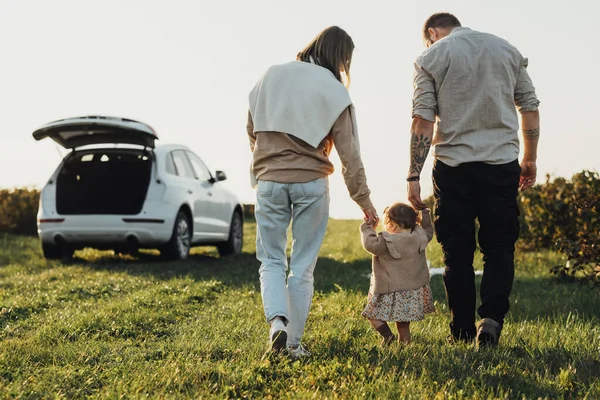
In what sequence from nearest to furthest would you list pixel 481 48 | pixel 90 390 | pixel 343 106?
pixel 90 390 < pixel 343 106 < pixel 481 48

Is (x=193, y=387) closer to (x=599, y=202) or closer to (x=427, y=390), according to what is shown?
(x=427, y=390)

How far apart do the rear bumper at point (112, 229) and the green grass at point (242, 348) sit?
5.94 feet

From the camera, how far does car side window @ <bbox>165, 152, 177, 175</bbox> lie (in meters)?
11.8

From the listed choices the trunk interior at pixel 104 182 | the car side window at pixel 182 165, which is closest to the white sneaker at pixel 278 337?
the trunk interior at pixel 104 182

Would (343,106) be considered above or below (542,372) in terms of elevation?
above

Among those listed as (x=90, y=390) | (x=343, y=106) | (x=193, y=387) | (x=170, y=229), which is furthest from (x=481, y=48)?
(x=170, y=229)

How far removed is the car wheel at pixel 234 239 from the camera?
1401 cm

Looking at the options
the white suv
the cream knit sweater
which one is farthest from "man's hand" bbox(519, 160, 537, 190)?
the white suv

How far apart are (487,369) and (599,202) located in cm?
522

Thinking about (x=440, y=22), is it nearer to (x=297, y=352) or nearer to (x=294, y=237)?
(x=294, y=237)

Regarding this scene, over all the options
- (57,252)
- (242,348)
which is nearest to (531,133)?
(242,348)

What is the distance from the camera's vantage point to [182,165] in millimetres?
12391

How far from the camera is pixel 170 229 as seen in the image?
37.3 feet

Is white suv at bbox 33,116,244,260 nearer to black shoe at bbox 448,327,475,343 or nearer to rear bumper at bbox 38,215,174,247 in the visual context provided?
rear bumper at bbox 38,215,174,247
